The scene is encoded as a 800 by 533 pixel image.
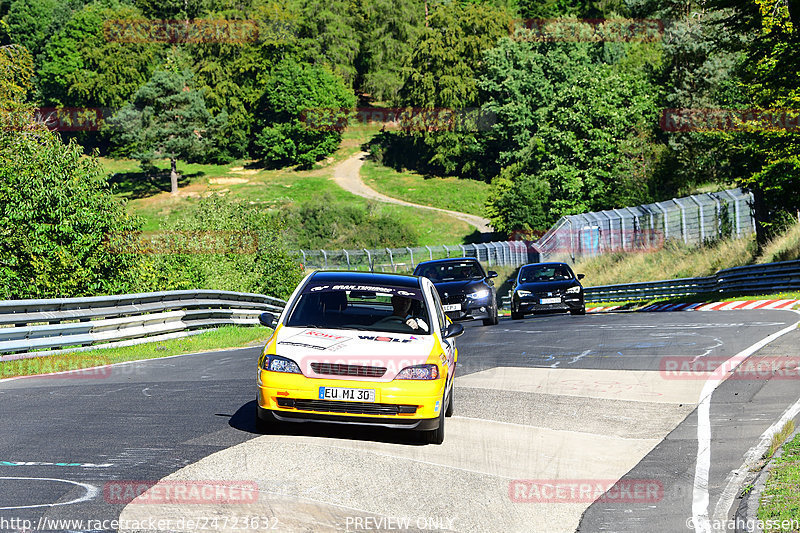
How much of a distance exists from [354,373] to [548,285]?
18552 mm

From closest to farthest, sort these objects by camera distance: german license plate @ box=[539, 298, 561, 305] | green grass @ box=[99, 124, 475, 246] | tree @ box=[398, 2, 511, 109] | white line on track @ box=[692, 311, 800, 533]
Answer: white line on track @ box=[692, 311, 800, 533] → german license plate @ box=[539, 298, 561, 305] → green grass @ box=[99, 124, 475, 246] → tree @ box=[398, 2, 511, 109]

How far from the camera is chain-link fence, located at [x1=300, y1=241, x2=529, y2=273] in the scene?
53.4 meters

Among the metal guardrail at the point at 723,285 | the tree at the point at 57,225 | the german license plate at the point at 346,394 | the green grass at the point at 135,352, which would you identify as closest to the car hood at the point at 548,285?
the metal guardrail at the point at 723,285

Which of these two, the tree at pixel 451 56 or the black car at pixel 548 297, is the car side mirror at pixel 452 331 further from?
the tree at pixel 451 56

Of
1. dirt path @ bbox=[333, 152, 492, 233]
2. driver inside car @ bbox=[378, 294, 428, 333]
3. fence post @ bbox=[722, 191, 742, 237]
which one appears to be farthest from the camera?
dirt path @ bbox=[333, 152, 492, 233]

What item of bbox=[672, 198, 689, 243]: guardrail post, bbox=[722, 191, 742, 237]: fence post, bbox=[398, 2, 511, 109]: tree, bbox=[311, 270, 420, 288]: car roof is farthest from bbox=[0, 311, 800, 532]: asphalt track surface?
bbox=[398, 2, 511, 109]: tree

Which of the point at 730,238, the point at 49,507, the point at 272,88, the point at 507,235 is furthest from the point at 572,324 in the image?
the point at 272,88

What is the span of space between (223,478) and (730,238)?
118ft

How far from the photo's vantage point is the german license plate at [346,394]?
8102 millimetres

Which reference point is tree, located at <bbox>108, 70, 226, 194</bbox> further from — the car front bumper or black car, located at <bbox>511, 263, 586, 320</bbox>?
the car front bumper

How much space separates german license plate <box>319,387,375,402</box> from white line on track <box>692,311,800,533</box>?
2749 mm

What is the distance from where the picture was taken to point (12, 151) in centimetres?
2341

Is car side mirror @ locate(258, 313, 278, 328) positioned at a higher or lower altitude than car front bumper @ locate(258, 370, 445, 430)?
higher

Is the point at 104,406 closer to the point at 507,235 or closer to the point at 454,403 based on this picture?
the point at 454,403
